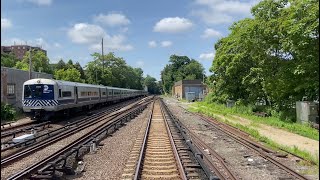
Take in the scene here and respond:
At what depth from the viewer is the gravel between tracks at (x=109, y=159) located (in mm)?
10750

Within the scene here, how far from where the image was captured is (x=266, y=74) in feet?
90.5

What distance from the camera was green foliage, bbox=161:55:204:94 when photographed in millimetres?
153575

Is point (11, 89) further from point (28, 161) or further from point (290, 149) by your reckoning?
point (290, 149)

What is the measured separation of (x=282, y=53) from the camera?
2634 centimetres

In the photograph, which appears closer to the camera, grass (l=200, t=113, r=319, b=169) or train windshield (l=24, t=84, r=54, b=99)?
grass (l=200, t=113, r=319, b=169)

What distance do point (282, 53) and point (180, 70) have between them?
5281 inches

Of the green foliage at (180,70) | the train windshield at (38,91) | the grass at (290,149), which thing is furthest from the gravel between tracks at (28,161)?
the green foliage at (180,70)

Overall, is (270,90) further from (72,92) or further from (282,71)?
(72,92)

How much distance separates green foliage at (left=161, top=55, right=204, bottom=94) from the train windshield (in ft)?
394

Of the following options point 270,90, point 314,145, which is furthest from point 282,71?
point 314,145

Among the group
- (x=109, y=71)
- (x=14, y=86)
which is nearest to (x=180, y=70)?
(x=109, y=71)

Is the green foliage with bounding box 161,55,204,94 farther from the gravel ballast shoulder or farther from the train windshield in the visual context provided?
the gravel ballast shoulder

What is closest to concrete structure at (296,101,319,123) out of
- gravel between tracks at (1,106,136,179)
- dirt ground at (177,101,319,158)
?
dirt ground at (177,101,319,158)

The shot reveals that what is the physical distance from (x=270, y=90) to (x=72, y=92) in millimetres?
15268
